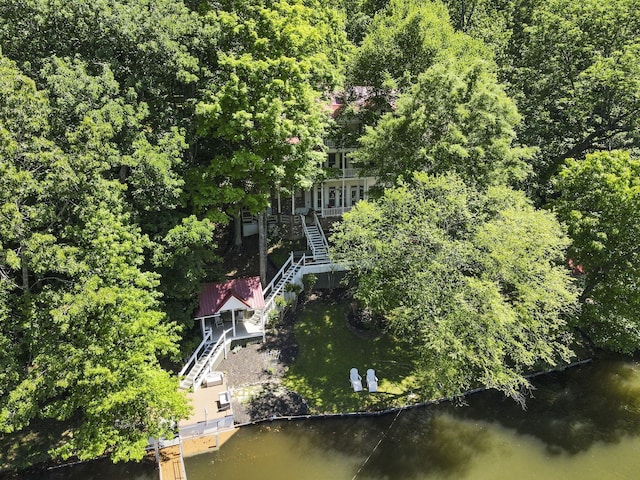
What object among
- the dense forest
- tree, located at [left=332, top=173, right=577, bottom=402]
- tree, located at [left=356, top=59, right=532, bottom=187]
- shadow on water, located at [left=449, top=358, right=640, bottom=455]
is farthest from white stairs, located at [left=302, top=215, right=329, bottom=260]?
shadow on water, located at [left=449, top=358, right=640, bottom=455]

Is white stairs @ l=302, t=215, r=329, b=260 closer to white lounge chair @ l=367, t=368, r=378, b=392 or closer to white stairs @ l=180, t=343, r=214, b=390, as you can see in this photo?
white lounge chair @ l=367, t=368, r=378, b=392

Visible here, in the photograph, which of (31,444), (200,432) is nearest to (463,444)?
(200,432)

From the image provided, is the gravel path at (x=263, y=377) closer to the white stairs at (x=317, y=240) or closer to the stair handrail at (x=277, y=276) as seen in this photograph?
the stair handrail at (x=277, y=276)

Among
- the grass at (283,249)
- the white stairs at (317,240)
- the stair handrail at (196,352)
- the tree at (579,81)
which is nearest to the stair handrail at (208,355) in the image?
the stair handrail at (196,352)

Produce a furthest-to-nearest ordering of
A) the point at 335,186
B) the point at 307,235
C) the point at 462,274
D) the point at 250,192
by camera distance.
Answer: the point at 335,186 < the point at 307,235 < the point at 250,192 < the point at 462,274

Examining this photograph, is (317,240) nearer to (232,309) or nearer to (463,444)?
(232,309)

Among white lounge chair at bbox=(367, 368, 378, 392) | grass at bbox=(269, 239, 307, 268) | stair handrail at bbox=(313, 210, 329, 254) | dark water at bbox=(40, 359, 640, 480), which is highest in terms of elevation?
stair handrail at bbox=(313, 210, 329, 254)

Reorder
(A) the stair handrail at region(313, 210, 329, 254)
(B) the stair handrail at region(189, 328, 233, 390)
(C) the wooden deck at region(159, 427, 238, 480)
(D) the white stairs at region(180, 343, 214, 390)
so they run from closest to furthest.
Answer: (C) the wooden deck at region(159, 427, 238, 480), (D) the white stairs at region(180, 343, 214, 390), (B) the stair handrail at region(189, 328, 233, 390), (A) the stair handrail at region(313, 210, 329, 254)

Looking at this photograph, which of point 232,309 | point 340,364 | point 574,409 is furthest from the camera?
point 232,309
